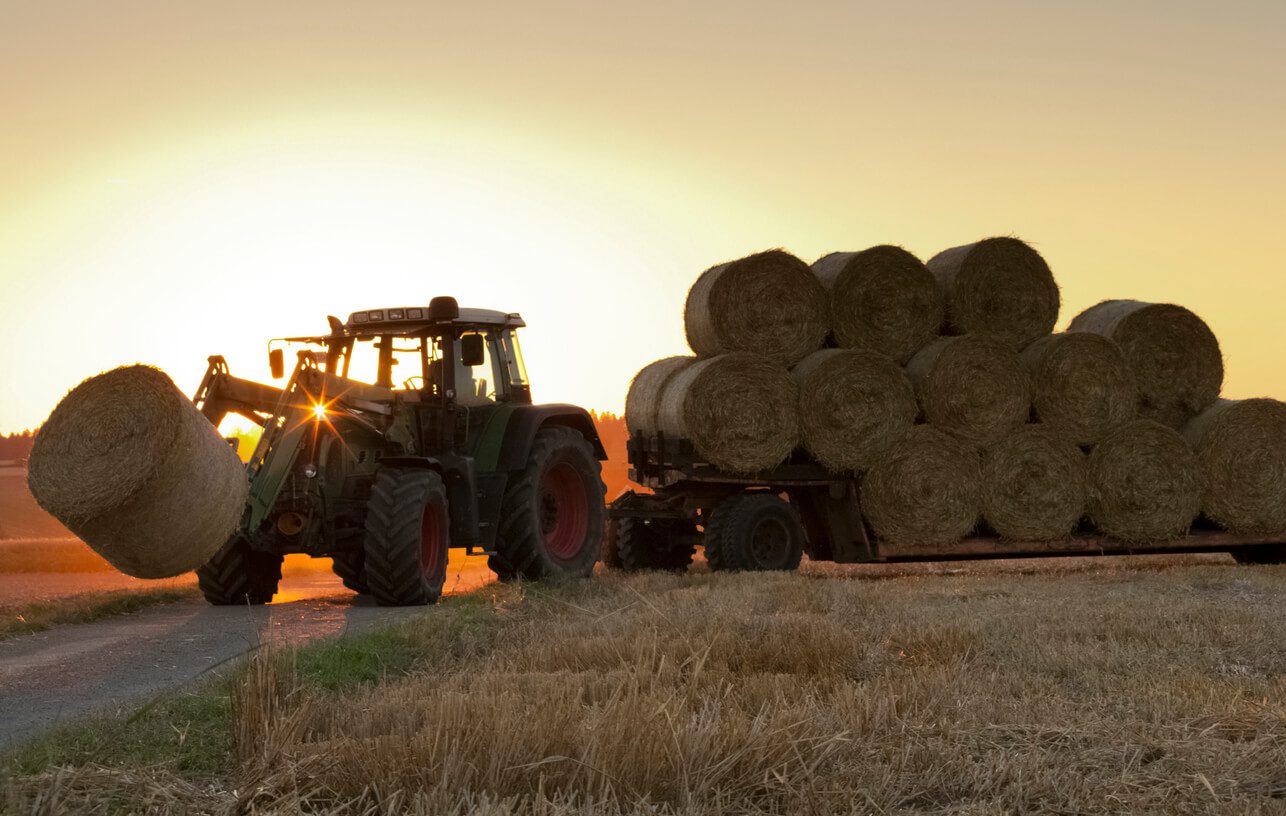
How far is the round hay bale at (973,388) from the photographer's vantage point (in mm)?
11711

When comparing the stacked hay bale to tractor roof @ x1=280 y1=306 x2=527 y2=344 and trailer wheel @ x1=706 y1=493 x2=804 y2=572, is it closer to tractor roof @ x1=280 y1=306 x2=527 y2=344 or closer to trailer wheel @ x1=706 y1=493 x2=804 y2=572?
trailer wheel @ x1=706 y1=493 x2=804 y2=572

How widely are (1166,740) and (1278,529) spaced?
34.1 feet

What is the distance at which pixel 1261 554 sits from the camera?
45.5ft

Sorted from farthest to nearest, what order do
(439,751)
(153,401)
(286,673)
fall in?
(153,401)
(286,673)
(439,751)

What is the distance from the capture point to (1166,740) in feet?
13.3

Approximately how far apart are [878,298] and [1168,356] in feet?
11.6

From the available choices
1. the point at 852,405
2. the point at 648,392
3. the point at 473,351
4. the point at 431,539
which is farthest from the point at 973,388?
the point at 431,539

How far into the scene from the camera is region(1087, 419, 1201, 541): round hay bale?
12312 millimetres

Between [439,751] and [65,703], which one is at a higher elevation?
[439,751]

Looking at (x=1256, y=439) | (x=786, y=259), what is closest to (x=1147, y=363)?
(x=1256, y=439)

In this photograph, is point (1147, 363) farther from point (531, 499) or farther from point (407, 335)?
point (407, 335)

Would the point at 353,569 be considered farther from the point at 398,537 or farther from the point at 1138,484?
the point at 1138,484

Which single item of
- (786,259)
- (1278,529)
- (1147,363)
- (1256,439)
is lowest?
(1278,529)

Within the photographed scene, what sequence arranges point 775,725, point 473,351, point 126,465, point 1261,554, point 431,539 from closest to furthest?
point 775,725 < point 126,465 < point 431,539 < point 473,351 < point 1261,554
